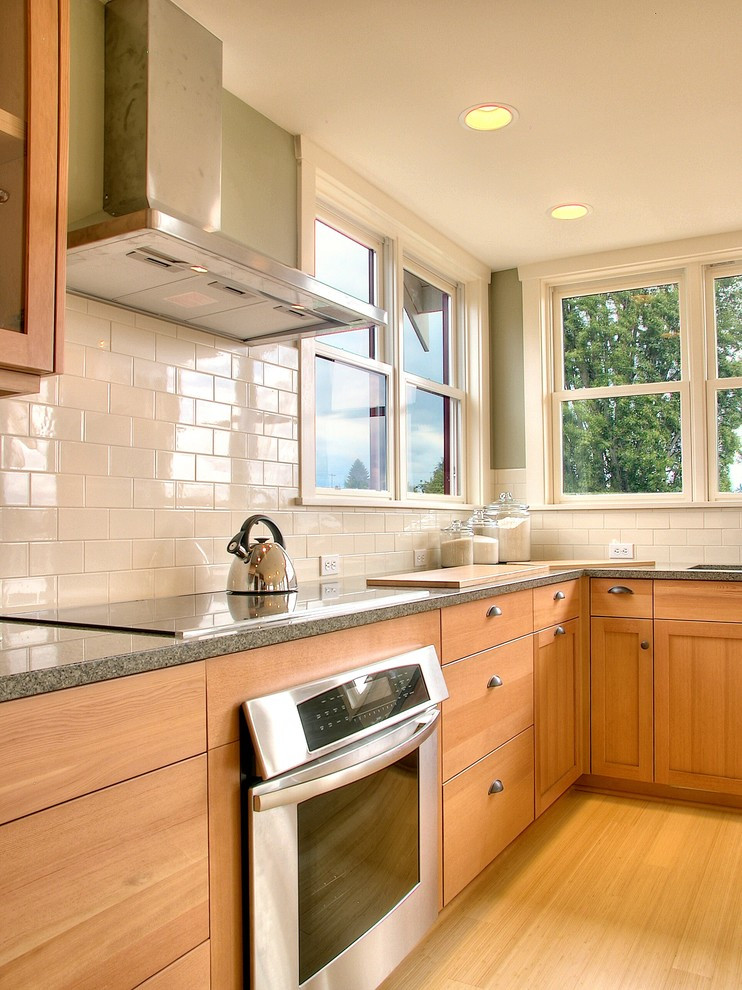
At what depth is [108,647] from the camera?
4.10 ft

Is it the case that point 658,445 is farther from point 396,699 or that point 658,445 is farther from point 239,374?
point 396,699

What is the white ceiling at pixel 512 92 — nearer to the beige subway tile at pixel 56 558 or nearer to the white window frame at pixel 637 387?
the white window frame at pixel 637 387

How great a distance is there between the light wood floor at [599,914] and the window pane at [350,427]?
143 centimetres

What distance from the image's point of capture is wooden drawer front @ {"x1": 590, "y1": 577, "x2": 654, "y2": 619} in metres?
3.16

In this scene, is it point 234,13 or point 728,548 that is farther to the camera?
point 728,548

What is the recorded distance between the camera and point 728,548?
143 inches

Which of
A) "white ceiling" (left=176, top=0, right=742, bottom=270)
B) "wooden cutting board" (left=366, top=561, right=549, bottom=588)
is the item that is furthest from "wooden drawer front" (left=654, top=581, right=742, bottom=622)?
"white ceiling" (left=176, top=0, right=742, bottom=270)

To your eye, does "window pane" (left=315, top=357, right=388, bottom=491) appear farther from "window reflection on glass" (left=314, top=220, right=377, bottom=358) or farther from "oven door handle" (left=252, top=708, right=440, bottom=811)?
"oven door handle" (left=252, top=708, right=440, bottom=811)

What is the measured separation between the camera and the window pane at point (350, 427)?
2988 millimetres

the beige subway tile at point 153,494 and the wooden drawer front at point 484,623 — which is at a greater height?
the beige subway tile at point 153,494

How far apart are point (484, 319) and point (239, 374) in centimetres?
200

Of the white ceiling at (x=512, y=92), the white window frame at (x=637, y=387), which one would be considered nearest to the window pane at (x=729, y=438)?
the white window frame at (x=637, y=387)

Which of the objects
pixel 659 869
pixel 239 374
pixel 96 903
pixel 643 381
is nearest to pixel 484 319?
pixel 643 381

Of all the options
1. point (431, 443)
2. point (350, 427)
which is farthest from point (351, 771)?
point (431, 443)
